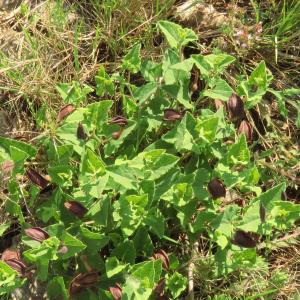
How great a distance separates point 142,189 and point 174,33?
2.29 ft

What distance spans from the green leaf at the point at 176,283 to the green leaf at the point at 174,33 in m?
0.98

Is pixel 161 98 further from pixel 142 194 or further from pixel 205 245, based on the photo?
pixel 205 245

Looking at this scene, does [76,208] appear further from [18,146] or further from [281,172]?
[281,172]

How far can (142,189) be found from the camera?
2.13 meters

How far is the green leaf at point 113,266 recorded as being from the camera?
2.14 m

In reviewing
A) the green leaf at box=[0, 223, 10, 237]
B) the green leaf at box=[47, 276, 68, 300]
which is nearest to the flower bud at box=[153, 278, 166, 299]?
the green leaf at box=[47, 276, 68, 300]

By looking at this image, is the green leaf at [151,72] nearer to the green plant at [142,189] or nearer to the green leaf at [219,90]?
the green plant at [142,189]

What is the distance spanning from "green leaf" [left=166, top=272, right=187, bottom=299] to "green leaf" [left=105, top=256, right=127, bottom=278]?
0.26 m

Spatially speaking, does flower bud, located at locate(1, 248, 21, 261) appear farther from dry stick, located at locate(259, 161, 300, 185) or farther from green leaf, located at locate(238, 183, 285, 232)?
→ dry stick, located at locate(259, 161, 300, 185)

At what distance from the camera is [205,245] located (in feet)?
8.50

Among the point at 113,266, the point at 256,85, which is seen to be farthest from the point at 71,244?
the point at 256,85

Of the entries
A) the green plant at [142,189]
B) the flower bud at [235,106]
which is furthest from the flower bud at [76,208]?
the flower bud at [235,106]

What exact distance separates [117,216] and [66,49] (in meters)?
1.03

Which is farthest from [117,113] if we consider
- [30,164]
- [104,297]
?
[104,297]
